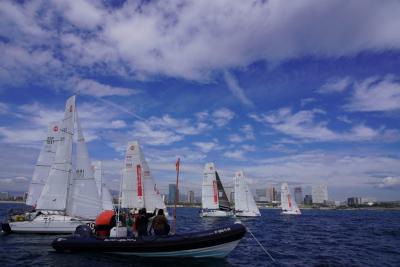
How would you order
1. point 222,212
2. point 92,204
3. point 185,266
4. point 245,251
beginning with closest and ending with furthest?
point 185,266, point 245,251, point 92,204, point 222,212

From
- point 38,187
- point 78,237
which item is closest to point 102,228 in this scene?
point 78,237

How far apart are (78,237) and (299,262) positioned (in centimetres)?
1227

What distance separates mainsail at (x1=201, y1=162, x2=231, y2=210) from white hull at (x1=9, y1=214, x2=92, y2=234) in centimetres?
3695

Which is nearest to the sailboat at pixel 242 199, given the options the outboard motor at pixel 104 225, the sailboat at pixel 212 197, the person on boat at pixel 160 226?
the sailboat at pixel 212 197

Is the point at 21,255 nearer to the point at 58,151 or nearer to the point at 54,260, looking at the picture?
the point at 54,260

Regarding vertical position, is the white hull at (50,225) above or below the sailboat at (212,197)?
below

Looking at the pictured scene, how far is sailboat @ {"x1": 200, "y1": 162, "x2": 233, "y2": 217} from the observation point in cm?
6221

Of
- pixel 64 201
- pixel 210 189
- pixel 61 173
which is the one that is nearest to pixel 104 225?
pixel 64 201

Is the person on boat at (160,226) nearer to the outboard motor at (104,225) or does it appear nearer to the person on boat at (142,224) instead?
the person on boat at (142,224)

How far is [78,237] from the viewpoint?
19062 mm

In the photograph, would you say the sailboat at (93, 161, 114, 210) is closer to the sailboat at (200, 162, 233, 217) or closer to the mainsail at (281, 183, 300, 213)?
the sailboat at (200, 162, 233, 217)

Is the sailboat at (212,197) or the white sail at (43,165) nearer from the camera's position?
the white sail at (43,165)

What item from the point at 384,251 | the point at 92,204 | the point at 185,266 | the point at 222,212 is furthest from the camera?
the point at 222,212

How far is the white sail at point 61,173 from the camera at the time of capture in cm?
2734
